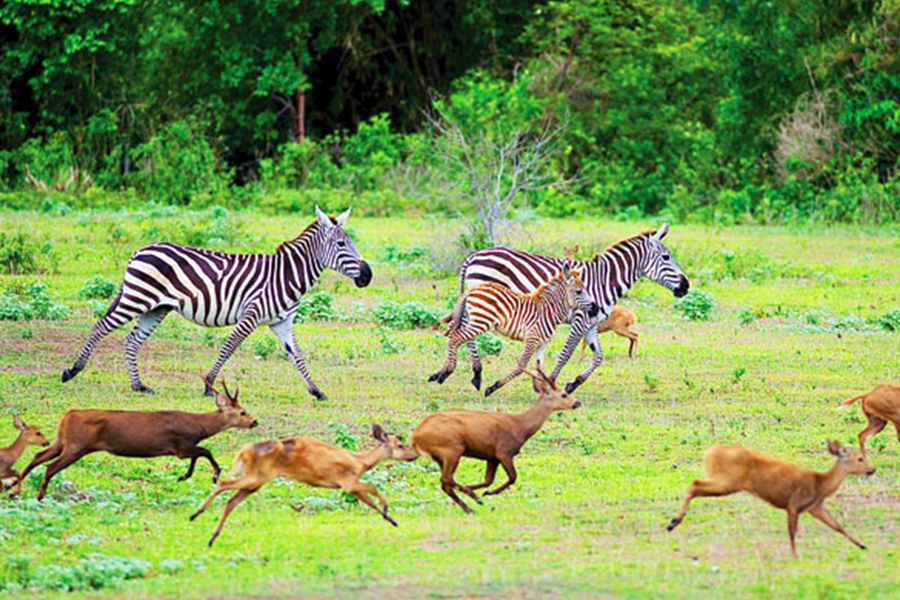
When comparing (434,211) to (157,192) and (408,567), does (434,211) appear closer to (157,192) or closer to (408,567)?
(157,192)

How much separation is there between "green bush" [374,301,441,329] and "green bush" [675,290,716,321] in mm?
3609

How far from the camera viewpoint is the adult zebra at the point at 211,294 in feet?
54.4

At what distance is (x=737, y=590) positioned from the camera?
9.32 meters

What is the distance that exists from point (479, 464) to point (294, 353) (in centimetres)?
392

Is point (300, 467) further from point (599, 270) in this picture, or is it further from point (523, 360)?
point (599, 270)

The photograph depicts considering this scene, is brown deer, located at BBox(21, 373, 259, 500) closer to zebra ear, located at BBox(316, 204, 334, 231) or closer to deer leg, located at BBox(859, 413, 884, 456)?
deer leg, located at BBox(859, 413, 884, 456)

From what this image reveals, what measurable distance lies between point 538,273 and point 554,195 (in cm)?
2134

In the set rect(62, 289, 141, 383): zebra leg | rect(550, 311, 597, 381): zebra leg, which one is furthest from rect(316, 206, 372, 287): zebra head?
rect(550, 311, 597, 381): zebra leg

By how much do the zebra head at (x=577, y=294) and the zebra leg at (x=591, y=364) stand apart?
412 millimetres

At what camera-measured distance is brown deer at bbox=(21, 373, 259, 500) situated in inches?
448

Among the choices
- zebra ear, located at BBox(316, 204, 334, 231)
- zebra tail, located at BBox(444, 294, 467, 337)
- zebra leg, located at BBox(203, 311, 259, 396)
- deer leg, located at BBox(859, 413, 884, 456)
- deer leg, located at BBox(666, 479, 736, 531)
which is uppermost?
zebra ear, located at BBox(316, 204, 334, 231)

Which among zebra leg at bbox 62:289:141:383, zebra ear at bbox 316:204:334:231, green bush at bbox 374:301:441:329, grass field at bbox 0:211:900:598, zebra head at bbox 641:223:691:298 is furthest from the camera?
green bush at bbox 374:301:441:329

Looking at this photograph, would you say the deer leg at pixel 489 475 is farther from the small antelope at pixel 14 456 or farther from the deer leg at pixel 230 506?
the small antelope at pixel 14 456

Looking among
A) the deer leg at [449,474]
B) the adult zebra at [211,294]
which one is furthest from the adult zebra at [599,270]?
→ the deer leg at [449,474]
